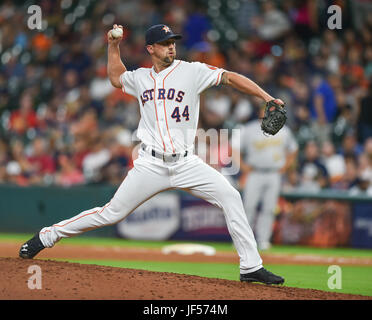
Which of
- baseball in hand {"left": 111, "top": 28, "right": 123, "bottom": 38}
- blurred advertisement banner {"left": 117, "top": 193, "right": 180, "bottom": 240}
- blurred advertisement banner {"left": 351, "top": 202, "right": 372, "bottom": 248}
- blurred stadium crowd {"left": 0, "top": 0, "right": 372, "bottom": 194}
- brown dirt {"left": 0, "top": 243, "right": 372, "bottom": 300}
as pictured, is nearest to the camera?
brown dirt {"left": 0, "top": 243, "right": 372, "bottom": 300}

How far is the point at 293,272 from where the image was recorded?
8.17m

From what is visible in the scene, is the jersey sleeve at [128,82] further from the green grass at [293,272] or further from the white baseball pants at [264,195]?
the white baseball pants at [264,195]

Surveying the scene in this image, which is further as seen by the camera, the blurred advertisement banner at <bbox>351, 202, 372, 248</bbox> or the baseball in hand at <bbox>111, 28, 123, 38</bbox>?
the blurred advertisement banner at <bbox>351, 202, 372, 248</bbox>

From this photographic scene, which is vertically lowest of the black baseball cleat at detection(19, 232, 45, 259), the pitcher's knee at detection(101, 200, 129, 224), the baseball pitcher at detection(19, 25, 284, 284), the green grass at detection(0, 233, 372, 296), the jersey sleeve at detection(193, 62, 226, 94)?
the green grass at detection(0, 233, 372, 296)

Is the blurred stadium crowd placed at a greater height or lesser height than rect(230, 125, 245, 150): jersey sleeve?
greater

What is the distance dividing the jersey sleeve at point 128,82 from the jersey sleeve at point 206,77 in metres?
0.61

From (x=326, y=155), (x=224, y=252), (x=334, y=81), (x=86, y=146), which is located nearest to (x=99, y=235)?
(x=86, y=146)

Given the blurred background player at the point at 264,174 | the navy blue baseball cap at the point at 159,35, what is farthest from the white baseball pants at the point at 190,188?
the blurred background player at the point at 264,174

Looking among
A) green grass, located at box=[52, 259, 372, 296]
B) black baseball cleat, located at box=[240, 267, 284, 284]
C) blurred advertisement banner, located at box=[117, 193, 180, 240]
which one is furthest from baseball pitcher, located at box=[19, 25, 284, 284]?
blurred advertisement banner, located at box=[117, 193, 180, 240]

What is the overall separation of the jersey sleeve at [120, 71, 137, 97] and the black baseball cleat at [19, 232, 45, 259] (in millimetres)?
1573

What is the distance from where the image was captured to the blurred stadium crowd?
12930mm

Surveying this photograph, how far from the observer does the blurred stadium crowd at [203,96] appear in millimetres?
12930

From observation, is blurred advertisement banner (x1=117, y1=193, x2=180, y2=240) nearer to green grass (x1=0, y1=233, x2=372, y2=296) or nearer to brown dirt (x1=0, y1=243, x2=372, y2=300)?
green grass (x1=0, y1=233, x2=372, y2=296)

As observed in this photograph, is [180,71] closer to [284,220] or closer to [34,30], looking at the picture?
[284,220]
